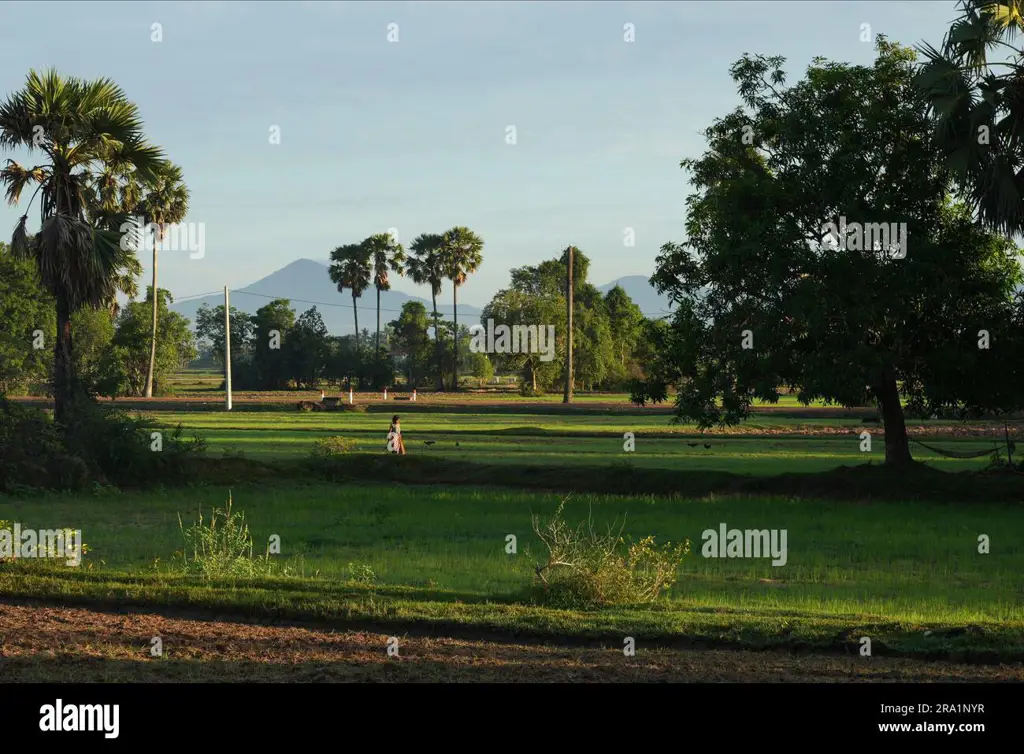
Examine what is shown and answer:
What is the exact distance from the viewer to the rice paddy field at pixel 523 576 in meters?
11.3

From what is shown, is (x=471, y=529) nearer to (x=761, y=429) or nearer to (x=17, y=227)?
(x=17, y=227)

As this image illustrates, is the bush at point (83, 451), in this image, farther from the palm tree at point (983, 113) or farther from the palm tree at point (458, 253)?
the palm tree at point (458, 253)

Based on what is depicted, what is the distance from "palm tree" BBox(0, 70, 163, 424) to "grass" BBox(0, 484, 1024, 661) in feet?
19.6

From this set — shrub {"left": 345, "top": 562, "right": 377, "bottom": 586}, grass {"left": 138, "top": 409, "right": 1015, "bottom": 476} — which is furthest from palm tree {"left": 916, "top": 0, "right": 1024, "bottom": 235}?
shrub {"left": 345, "top": 562, "right": 377, "bottom": 586}

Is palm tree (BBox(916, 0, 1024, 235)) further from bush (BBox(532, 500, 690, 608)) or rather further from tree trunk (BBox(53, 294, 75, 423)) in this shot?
tree trunk (BBox(53, 294, 75, 423))

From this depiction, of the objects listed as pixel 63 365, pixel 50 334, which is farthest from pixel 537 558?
pixel 50 334

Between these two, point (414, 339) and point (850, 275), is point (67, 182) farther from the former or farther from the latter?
point (414, 339)

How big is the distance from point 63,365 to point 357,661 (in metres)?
21.8

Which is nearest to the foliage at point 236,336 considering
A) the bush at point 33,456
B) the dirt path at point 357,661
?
the bush at point 33,456

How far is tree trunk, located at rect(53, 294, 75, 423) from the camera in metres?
29.5

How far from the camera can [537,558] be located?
18062mm

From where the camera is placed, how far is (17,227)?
2981 centimetres
